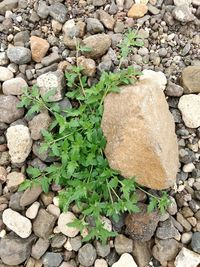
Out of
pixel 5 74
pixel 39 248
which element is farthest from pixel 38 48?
pixel 39 248

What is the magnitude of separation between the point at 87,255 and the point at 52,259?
0.23 meters

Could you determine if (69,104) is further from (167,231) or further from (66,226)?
(167,231)

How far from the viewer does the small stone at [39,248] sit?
9.78 feet

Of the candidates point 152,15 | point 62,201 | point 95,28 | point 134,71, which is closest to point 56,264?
point 62,201

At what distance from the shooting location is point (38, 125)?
9.96ft

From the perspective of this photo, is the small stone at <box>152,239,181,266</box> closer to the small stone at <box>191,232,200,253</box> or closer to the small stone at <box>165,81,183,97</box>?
the small stone at <box>191,232,200,253</box>

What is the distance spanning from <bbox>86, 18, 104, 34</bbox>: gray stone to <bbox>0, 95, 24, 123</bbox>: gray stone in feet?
2.47

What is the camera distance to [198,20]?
343cm

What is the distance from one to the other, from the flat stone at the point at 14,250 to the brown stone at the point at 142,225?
68cm

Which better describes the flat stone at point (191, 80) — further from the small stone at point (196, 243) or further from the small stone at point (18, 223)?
the small stone at point (18, 223)

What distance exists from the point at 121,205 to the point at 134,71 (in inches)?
33.9

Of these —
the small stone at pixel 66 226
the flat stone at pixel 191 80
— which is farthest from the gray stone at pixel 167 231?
the flat stone at pixel 191 80

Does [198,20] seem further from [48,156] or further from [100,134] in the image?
[48,156]

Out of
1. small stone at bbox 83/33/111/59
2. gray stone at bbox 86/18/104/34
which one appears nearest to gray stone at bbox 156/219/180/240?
small stone at bbox 83/33/111/59
